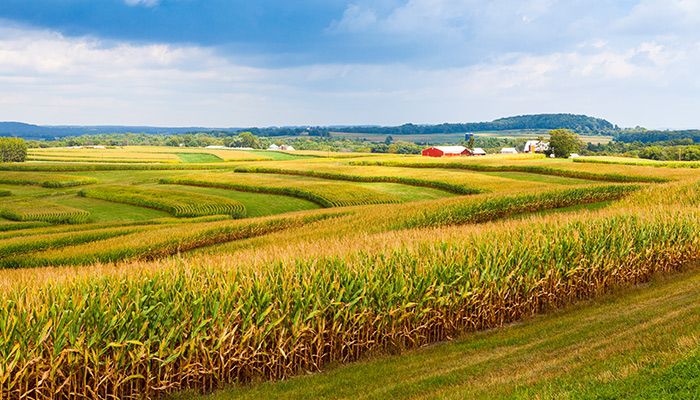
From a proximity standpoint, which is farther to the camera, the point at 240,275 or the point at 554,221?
the point at 554,221

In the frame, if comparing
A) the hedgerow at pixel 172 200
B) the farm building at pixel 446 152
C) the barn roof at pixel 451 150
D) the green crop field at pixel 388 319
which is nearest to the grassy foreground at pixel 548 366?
the green crop field at pixel 388 319

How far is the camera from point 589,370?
35.2 feet

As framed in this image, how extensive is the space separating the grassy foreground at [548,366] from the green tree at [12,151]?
470 feet

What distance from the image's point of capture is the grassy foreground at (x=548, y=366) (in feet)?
32.0

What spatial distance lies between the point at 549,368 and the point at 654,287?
1144 centimetres

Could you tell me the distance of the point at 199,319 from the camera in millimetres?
12484

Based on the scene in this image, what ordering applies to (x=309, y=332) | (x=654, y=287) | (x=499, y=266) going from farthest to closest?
(x=654, y=287) → (x=499, y=266) → (x=309, y=332)

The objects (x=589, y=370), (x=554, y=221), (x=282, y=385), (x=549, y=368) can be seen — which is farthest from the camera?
(x=554, y=221)

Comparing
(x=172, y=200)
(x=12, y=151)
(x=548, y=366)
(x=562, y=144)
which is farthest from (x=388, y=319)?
(x=562, y=144)

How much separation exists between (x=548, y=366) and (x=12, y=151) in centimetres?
14870

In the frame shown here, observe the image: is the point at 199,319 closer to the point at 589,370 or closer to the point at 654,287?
the point at 589,370

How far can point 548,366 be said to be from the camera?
38.3ft

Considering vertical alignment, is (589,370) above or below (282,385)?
above

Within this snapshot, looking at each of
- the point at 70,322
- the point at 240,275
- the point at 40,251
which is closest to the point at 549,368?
the point at 240,275
